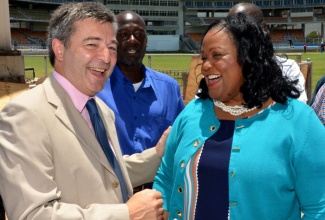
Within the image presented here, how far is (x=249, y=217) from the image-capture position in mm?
1943

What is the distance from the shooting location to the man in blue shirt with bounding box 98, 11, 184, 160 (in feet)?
9.91

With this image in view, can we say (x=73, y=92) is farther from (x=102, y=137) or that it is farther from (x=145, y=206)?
(x=145, y=206)

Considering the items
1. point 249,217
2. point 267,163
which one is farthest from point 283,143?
point 249,217

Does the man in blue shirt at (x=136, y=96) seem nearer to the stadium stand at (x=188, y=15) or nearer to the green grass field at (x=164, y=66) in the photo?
the green grass field at (x=164, y=66)

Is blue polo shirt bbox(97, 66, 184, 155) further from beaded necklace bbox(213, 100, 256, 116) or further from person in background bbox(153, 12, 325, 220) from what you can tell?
beaded necklace bbox(213, 100, 256, 116)

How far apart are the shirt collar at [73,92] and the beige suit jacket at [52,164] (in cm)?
3

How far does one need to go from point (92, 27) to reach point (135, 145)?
1.28 m

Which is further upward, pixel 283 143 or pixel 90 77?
pixel 90 77

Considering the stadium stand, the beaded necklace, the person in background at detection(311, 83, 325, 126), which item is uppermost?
the stadium stand

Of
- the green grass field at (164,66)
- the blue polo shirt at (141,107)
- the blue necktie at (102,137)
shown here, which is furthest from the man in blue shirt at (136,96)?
the green grass field at (164,66)

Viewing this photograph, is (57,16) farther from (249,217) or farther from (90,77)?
(249,217)

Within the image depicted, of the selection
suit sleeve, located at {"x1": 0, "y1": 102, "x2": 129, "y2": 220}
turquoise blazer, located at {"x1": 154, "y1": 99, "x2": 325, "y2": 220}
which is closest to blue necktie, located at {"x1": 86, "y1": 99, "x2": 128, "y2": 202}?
suit sleeve, located at {"x1": 0, "y1": 102, "x2": 129, "y2": 220}

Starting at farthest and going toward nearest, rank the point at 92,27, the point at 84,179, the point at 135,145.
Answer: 1. the point at 135,145
2. the point at 92,27
3. the point at 84,179

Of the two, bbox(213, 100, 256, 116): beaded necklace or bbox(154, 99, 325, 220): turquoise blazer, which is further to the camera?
bbox(213, 100, 256, 116): beaded necklace
